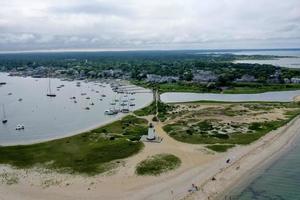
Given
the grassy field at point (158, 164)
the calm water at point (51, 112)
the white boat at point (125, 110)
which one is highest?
the grassy field at point (158, 164)

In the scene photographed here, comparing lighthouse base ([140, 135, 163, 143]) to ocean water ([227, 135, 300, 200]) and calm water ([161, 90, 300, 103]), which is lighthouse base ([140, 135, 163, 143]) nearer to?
ocean water ([227, 135, 300, 200])

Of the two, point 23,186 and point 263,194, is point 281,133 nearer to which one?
point 263,194

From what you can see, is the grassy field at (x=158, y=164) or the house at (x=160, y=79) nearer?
the grassy field at (x=158, y=164)

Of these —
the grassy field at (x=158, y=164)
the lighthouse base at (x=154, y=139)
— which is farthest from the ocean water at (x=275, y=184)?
the lighthouse base at (x=154, y=139)

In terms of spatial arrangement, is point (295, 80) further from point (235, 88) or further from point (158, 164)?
point (158, 164)

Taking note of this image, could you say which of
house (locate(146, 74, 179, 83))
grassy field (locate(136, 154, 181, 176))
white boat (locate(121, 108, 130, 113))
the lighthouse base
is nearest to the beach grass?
grassy field (locate(136, 154, 181, 176))

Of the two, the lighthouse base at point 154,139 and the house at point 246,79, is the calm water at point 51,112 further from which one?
the house at point 246,79
